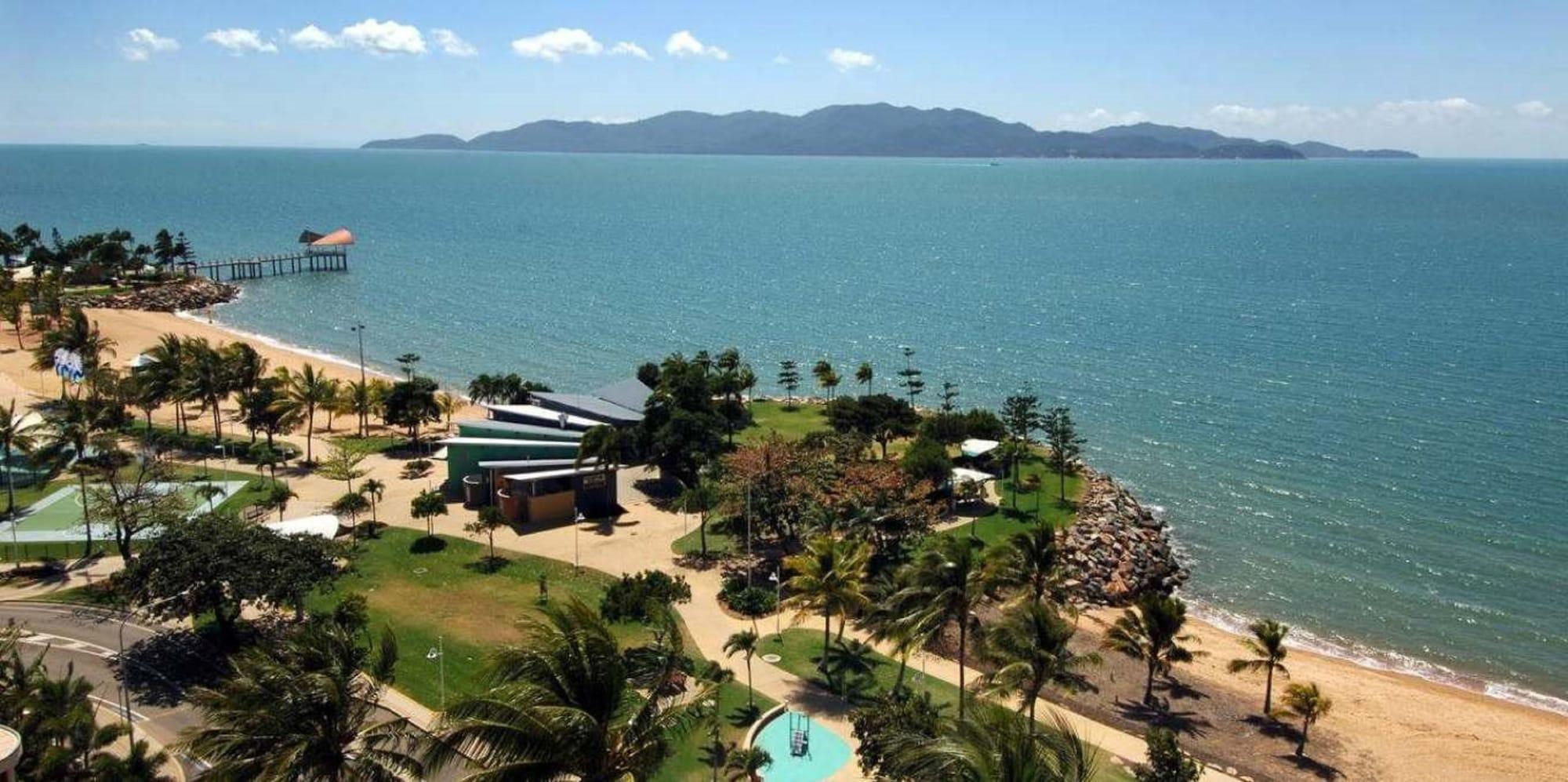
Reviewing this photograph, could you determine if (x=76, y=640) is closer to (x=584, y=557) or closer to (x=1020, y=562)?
(x=584, y=557)

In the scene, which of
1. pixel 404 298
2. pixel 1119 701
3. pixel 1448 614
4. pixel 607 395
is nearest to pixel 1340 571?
pixel 1448 614

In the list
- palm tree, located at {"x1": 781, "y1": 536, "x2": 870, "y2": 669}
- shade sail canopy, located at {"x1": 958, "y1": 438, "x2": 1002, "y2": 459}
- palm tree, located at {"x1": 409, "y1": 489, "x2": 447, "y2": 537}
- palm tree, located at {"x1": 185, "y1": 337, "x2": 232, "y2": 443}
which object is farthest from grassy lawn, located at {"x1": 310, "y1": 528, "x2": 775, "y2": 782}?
shade sail canopy, located at {"x1": 958, "y1": 438, "x2": 1002, "y2": 459}

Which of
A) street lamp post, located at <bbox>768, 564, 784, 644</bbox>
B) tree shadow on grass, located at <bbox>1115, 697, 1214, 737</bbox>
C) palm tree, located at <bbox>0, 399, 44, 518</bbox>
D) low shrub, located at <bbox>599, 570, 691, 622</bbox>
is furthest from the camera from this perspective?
palm tree, located at <bbox>0, 399, 44, 518</bbox>

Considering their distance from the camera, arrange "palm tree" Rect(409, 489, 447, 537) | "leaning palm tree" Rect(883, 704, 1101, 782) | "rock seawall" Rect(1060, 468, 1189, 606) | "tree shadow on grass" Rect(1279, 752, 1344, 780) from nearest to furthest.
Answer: "leaning palm tree" Rect(883, 704, 1101, 782)
"tree shadow on grass" Rect(1279, 752, 1344, 780)
"palm tree" Rect(409, 489, 447, 537)
"rock seawall" Rect(1060, 468, 1189, 606)

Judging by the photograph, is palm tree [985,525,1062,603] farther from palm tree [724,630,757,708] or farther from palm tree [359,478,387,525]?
palm tree [359,478,387,525]

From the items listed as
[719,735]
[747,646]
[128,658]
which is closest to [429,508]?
[128,658]
